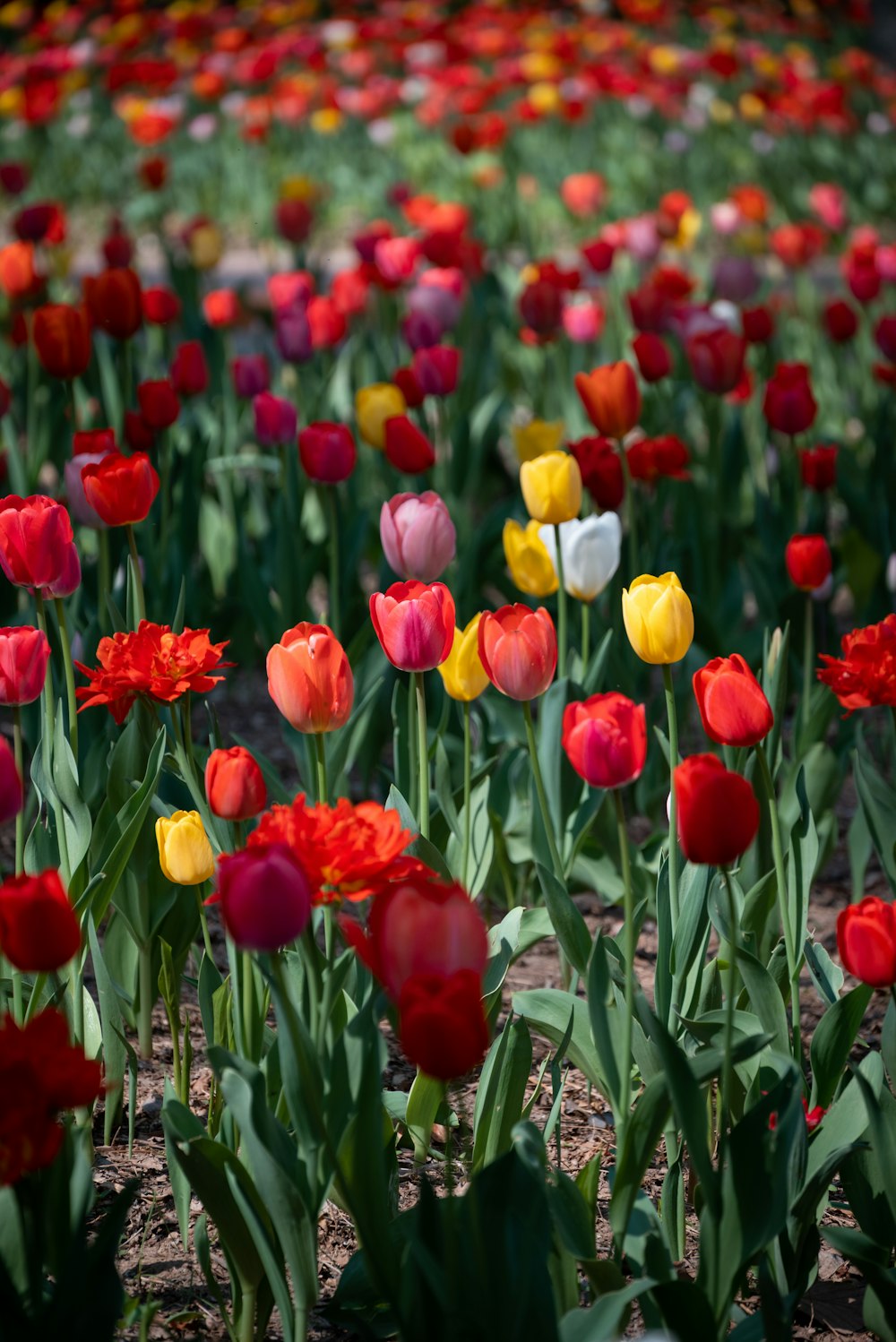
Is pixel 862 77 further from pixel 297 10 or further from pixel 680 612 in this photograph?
pixel 680 612

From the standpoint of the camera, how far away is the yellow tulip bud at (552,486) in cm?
175

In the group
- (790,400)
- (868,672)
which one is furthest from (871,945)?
(790,400)

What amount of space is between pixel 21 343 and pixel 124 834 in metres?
1.94

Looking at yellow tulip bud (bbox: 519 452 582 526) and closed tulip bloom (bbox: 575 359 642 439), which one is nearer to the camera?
yellow tulip bud (bbox: 519 452 582 526)

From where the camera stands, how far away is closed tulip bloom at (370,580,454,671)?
133 centimetres

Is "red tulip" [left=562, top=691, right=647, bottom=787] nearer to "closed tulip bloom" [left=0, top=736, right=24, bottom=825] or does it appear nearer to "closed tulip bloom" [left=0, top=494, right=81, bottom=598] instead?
"closed tulip bloom" [left=0, top=736, right=24, bottom=825]

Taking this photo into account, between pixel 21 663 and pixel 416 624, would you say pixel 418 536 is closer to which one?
pixel 416 624

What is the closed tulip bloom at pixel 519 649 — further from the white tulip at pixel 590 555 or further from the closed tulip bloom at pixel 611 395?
the closed tulip bloom at pixel 611 395

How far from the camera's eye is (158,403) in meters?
2.24

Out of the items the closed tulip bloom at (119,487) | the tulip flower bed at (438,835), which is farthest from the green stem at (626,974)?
the closed tulip bloom at (119,487)

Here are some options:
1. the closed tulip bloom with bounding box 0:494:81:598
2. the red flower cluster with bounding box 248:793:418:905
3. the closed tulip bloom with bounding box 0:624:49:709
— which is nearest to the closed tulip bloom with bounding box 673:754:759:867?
the red flower cluster with bounding box 248:793:418:905

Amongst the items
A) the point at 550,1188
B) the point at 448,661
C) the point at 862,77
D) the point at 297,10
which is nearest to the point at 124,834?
the point at 448,661

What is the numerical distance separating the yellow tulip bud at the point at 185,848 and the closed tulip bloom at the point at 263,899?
342mm

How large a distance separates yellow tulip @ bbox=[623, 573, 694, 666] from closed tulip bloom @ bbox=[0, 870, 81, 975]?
2.08ft
